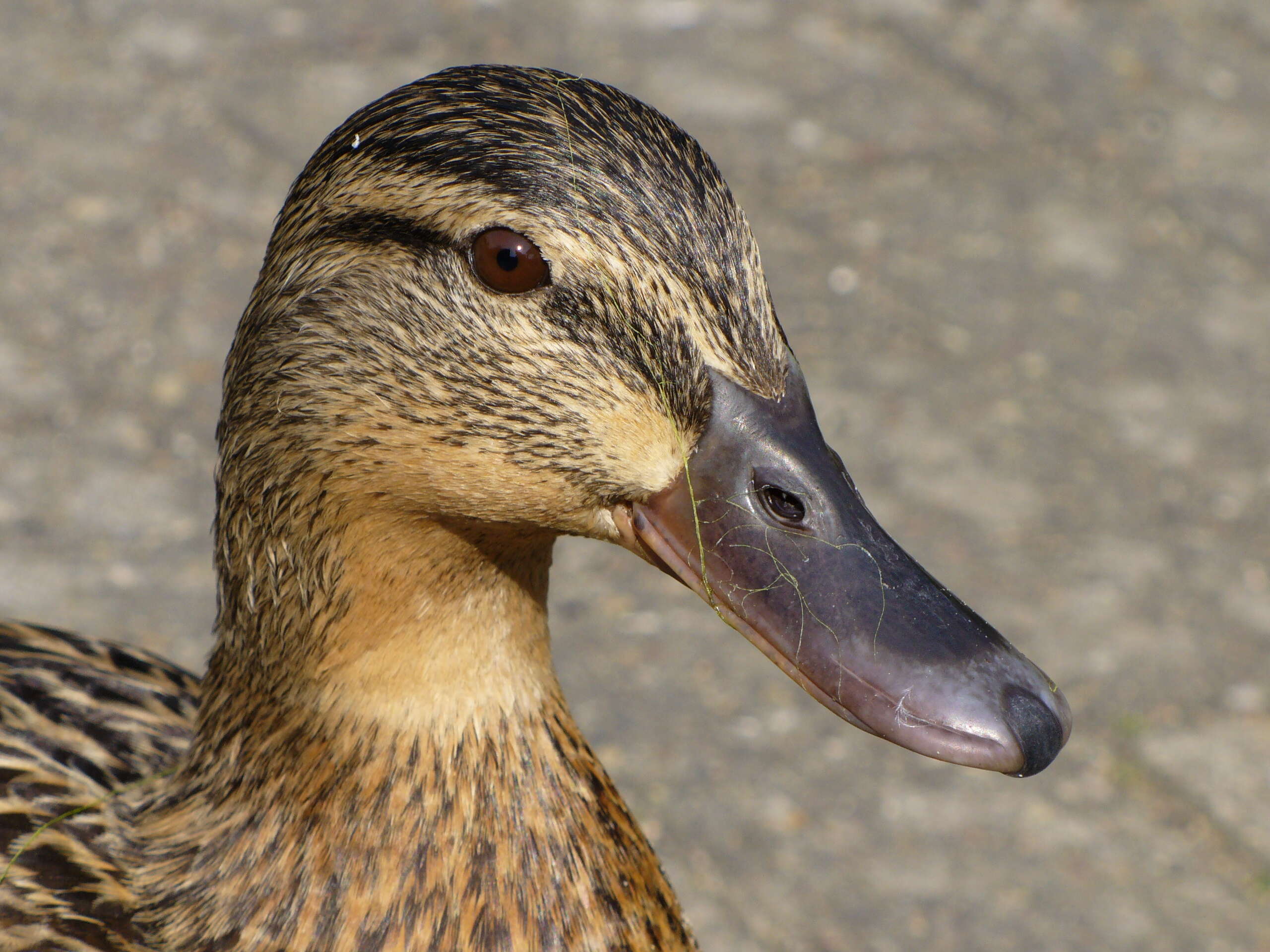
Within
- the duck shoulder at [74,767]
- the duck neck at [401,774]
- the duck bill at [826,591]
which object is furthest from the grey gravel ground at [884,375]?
the duck bill at [826,591]

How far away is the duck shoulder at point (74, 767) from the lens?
1938mm

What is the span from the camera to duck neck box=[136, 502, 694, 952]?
1.88 metres

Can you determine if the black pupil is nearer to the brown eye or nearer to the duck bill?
the duck bill

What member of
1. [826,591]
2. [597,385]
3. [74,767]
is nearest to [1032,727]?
[826,591]

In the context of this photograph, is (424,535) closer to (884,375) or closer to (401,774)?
(401,774)

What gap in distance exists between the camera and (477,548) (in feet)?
6.13

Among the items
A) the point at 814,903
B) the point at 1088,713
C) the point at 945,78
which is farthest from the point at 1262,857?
the point at 945,78

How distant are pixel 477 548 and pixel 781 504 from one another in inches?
15.0

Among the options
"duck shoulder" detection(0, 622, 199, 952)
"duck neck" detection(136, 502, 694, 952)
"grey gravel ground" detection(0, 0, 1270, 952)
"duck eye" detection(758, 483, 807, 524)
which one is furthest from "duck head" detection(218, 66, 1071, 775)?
"grey gravel ground" detection(0, 0, 1270, 952)

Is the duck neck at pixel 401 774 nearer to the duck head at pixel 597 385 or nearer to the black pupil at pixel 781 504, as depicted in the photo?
the duck head at pixel 597 385

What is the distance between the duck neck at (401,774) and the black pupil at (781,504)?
1.03 ft

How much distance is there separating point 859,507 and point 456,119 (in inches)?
24.4

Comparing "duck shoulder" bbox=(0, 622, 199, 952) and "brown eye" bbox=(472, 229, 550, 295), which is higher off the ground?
"brown eye" bbox=(472, 229, 550, 295)

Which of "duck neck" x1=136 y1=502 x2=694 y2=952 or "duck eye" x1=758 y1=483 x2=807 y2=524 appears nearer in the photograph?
"duck eye" x1=758 y1=483 x2=807 y2=524
